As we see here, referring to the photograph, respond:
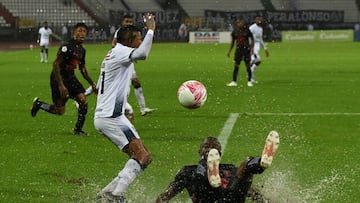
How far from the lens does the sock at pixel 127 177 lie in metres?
8.49

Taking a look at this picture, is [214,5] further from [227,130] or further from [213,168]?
[213,168]

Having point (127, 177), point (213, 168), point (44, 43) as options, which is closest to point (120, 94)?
point (127, 177)

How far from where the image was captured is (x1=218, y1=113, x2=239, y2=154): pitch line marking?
13.4 metres

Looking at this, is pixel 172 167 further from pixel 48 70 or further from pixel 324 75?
pixel 48 70

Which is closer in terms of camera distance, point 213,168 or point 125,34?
point 213,168

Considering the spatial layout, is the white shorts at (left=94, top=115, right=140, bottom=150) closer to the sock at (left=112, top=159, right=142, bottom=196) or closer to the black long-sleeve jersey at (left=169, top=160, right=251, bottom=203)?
the sock at (left=112, top=159, right=142, bottom=196)

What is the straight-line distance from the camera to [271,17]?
6925 cm

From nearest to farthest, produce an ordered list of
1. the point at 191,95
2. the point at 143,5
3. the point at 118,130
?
the point at 118,130, the point at 191,95, the point at 143,5

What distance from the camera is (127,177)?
855cm

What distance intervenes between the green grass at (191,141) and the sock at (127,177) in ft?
2.03

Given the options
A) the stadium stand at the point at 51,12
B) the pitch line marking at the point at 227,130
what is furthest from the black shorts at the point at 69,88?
the stadium stand at the point at 51,12

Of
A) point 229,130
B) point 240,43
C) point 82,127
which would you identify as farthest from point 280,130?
point 240,43

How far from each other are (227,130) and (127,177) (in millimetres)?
6702

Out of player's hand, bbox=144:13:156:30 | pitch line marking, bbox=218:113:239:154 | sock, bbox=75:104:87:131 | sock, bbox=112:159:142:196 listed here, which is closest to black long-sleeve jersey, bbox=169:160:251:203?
sock, bbox=112:159:142:196
